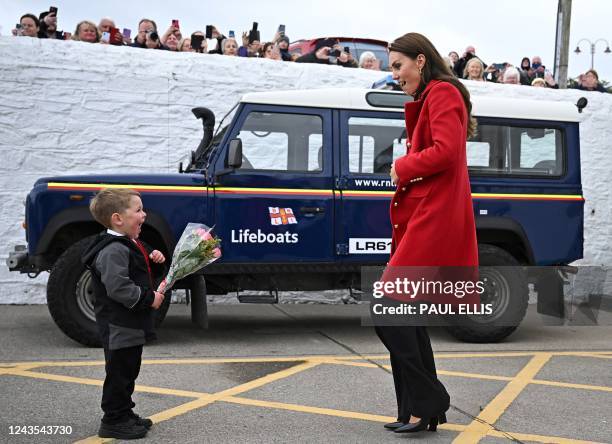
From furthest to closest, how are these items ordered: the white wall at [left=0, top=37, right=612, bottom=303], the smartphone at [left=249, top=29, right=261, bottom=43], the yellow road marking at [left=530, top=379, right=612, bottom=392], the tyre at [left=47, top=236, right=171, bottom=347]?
the smartphone at [left=249, top=29, right=261, bottom=43], the white wall at [left=0, top=37, right=612, bottom=303], the tyre at [left=47, top=236, right=171, bottom=347], the yellow road marking at [left=530, top=379, right=612, bottom=392]

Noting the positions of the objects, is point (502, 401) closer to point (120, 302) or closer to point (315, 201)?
point (120, 302)

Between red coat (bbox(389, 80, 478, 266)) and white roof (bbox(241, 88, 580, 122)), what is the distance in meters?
3.27

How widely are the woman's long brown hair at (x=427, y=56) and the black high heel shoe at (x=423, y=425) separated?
61.1 inches

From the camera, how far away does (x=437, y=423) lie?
3.98 meters

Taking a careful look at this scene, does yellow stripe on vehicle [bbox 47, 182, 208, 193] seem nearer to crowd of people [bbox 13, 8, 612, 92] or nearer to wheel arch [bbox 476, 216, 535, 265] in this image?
wheel arch [bbox 476, 216, 535, 265]

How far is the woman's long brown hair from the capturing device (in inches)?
151

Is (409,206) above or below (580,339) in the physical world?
above

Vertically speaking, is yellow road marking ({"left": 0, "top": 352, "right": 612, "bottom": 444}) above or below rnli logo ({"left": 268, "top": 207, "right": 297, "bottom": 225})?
below

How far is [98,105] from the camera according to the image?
9.66 metres

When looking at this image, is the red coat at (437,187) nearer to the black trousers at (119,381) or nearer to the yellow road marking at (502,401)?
the yellow road marking at (502,401)

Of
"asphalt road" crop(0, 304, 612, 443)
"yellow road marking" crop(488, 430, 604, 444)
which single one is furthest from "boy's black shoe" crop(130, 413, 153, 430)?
"yellow road marking" crop(488, 430, 604, 444)

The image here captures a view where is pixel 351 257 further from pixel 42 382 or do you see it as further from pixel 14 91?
pixel 14 91

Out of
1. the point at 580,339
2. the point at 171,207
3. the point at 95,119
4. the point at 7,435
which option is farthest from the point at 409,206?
the point at 95,119

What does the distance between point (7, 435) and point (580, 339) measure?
5.58m
